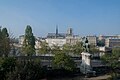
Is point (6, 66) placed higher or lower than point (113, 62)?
higher

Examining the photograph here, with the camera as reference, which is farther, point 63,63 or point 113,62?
point 113,62

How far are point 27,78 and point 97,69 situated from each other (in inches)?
488

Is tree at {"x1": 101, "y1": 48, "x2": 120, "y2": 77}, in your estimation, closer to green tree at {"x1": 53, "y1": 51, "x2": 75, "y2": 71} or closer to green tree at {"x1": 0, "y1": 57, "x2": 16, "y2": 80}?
green tree at {"x1": 53, "y1": 51, "x2": 75, "y2": 71}

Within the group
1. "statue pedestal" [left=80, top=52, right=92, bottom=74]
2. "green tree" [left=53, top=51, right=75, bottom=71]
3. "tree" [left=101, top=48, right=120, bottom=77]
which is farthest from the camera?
"tree" [left=101, top=48, right=120, bottom=77]

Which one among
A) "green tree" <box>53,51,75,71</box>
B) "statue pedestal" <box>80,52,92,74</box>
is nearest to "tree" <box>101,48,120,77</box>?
"statue pedestal" <box>80,52,92,74</box>

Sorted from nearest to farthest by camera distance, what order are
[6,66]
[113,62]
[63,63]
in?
[6,66]
[63,63]
[113,62]

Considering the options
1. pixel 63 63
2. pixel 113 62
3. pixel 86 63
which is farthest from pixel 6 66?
pixel 113 62

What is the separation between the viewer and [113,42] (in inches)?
6147

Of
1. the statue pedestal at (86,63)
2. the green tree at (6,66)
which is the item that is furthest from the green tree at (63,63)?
the green tree at (6,66)

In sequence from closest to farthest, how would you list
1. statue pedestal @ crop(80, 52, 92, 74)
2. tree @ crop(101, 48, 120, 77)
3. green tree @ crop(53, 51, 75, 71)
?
green tree @ crop(53, 51, 75, 71), statue pedestal @ crop(80, 52, 92, 74), tree @ crop(101, 48, 120, 77)

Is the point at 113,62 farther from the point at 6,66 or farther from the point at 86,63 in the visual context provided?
the point at 6,66

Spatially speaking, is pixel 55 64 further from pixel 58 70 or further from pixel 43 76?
pixel 43 76

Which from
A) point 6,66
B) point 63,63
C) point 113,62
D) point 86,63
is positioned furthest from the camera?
point 113,62

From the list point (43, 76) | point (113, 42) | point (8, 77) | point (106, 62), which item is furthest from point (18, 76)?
point (113, 42)
